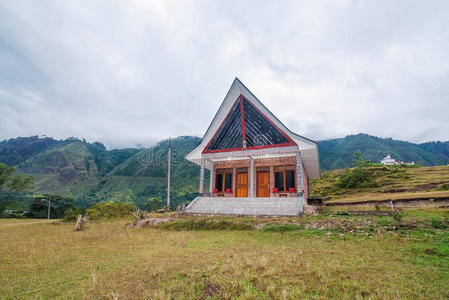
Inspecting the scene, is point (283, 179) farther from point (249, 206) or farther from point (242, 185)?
point (249, 206)

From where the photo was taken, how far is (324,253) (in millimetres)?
4844

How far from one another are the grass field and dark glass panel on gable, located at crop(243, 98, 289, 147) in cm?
933

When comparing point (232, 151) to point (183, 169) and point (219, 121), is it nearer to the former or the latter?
point (219, 121)

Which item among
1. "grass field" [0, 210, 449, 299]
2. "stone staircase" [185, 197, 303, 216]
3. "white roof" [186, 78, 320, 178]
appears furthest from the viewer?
"white roof" [186, 78, 320, 178]

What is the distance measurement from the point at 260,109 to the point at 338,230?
36.2 ft

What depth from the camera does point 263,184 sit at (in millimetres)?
17062

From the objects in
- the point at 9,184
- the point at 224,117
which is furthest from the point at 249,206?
the point at 9,184

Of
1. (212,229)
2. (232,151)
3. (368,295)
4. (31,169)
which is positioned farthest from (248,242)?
(31,169)

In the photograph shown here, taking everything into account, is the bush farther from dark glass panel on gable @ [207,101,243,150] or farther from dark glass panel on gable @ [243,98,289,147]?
dark glass panel on gable @ [243,98,289,147]

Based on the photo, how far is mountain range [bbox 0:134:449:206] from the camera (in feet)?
310

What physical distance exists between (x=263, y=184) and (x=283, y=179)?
1674 mm

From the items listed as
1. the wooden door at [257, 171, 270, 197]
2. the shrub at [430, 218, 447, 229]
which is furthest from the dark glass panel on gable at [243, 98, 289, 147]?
the shrub at [430, 218, 447, 229]

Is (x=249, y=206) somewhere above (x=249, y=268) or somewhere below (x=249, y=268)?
above

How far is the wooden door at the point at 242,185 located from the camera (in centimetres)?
1727
